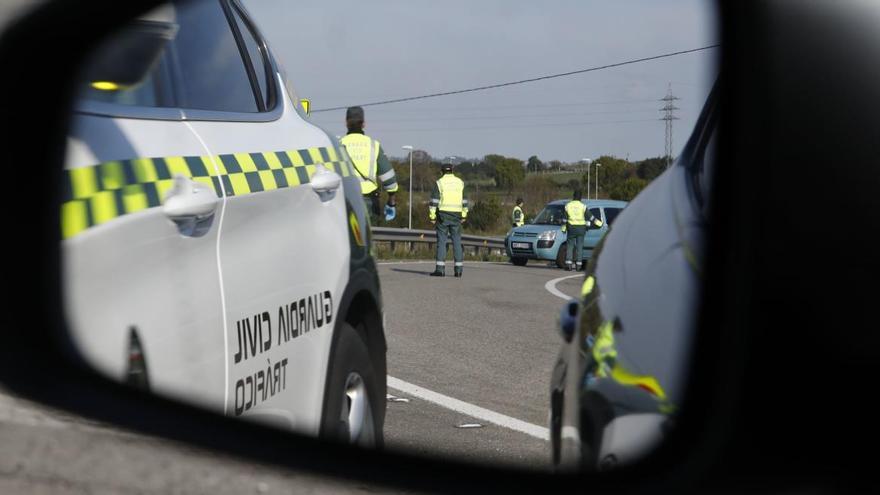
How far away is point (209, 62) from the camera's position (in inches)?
99.3

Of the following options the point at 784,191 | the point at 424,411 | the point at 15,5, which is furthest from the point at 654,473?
the point at 424,411

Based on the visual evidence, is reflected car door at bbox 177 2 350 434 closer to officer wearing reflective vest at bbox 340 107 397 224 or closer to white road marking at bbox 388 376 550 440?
officer wearing reflective vest at bbox 340 107 397 224

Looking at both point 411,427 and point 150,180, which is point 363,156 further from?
point 411,427

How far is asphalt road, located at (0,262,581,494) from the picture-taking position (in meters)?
2.00

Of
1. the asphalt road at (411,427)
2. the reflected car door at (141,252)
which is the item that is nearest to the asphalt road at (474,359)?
the asphalt road at (411,427)

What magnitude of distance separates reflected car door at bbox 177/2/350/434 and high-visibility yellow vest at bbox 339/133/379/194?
0.20 metres

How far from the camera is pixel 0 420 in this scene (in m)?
2.54

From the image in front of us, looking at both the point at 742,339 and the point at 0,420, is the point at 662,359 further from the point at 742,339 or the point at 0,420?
the point at 0,420

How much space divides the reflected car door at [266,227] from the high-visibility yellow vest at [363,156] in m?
0.20

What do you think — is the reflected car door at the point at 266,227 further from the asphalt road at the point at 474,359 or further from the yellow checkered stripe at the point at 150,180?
the asphalt road at the point at 474,359

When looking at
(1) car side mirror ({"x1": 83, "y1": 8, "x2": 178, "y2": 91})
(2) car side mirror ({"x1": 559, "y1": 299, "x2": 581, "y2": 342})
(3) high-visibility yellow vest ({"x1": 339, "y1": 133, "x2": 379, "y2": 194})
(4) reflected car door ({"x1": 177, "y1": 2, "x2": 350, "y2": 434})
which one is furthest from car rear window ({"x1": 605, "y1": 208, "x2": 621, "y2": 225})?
(3) high-visibility yellow vest ({"x1": 339, "y1": 133, "x2": 379, "y2": 194})

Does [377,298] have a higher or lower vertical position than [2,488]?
higher

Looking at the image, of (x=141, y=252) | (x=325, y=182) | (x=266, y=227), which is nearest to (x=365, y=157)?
(x=325, y=182)

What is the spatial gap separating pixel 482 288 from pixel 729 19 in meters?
11.4
